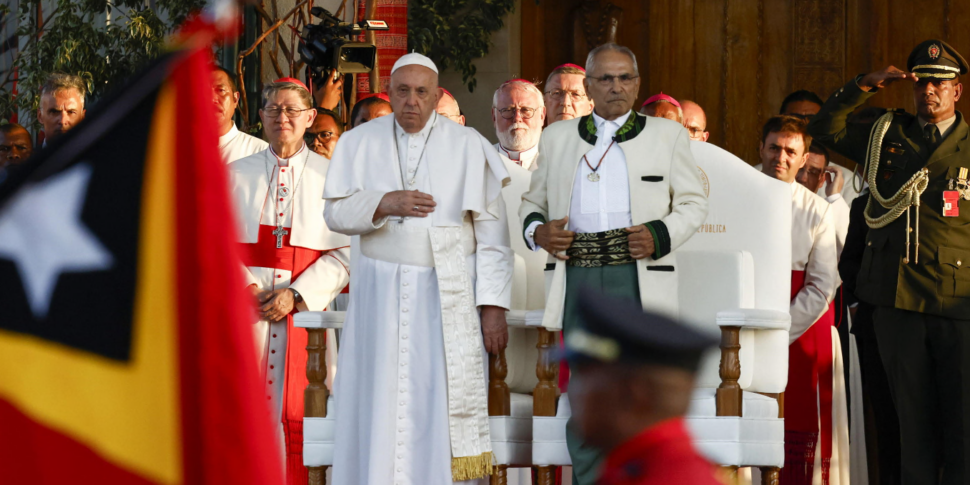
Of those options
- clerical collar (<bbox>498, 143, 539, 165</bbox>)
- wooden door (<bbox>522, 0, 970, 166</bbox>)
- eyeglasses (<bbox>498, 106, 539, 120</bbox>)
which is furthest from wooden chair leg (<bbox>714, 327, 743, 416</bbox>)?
wooden door (<bbox>522, 0, 970, 166</bbox>)

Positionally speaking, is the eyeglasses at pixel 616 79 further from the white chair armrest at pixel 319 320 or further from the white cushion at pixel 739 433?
the white chair armrest at pixel 319 320

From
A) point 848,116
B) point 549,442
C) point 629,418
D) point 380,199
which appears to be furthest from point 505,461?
point 629,418

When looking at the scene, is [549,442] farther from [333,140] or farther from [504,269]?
[333,140]

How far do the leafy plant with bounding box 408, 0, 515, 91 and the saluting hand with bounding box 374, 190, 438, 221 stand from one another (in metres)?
4.44

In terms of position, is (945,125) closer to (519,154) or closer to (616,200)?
(616,200)

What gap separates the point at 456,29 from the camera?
29.1ft

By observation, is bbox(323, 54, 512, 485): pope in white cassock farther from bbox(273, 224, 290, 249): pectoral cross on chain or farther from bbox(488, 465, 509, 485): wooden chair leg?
bbox(273, 224, 290, 249): pectoral cross on chain

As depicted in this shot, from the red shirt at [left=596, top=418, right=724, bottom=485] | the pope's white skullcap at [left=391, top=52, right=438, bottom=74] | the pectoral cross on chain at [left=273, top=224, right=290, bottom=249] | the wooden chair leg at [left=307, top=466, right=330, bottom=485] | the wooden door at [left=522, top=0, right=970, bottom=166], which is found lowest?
the wooden chair leg at [left=307, top=466, right=330, bottom=485]

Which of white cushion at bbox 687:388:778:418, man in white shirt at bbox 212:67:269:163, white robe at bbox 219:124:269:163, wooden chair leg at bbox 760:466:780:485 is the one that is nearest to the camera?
white cushion at bbox 687:388:778:418

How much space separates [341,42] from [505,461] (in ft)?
10.1

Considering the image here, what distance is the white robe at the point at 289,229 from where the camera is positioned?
5.20 m

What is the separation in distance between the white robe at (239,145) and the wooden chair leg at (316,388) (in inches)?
67.4

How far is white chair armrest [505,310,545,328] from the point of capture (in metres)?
4.46

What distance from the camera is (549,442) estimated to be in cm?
445
